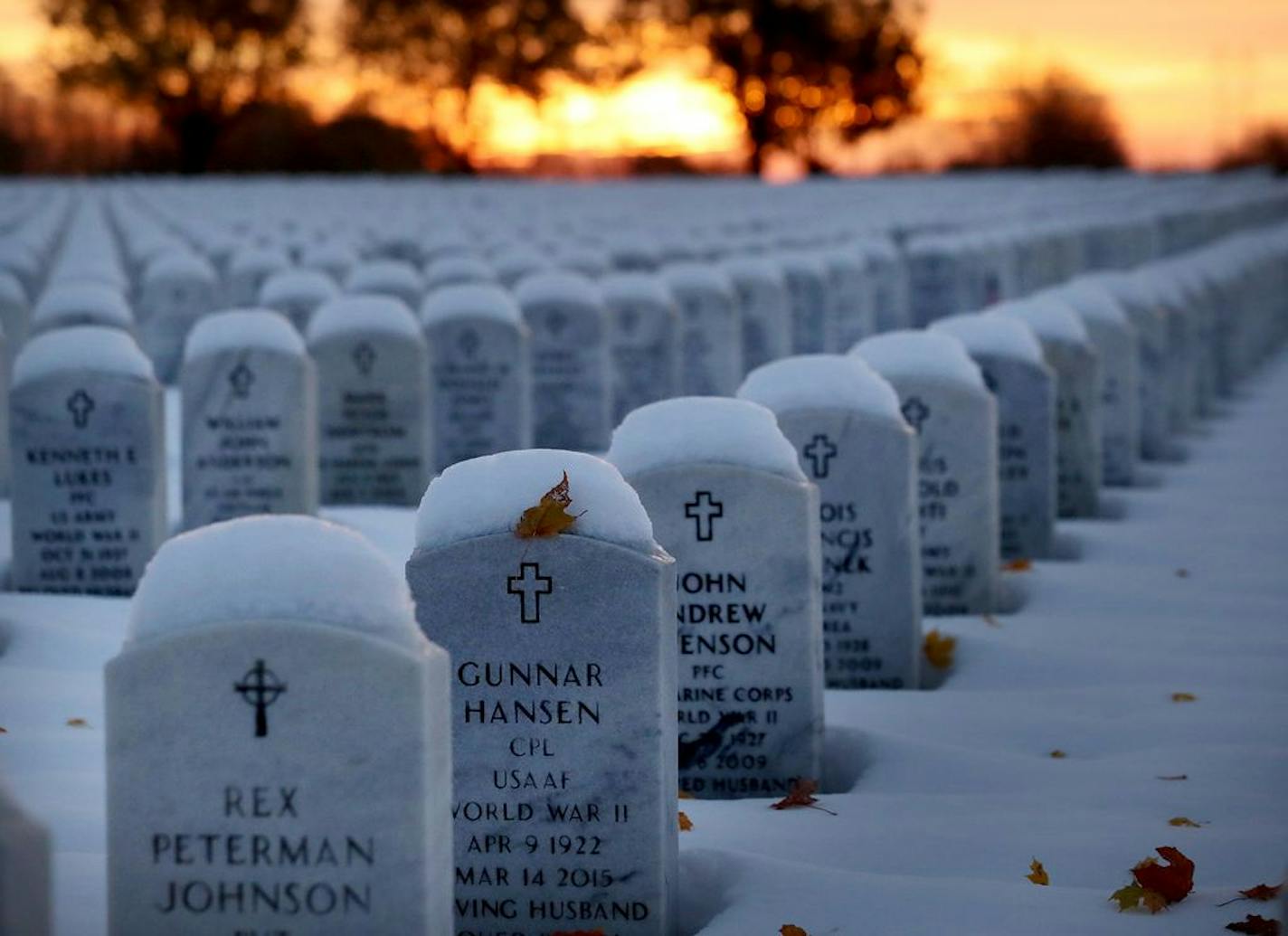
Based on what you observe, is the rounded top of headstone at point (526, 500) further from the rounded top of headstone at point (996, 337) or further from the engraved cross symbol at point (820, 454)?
the rounded top of headstone at point (996, 337)

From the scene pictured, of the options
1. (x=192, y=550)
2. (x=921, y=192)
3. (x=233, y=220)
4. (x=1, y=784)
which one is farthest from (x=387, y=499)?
(x=921, y=192)

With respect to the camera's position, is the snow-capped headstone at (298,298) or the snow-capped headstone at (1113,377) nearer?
the snow-capped headstone at (1113,377)

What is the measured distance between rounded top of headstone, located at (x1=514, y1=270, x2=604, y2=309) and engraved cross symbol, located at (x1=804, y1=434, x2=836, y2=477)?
219 inches

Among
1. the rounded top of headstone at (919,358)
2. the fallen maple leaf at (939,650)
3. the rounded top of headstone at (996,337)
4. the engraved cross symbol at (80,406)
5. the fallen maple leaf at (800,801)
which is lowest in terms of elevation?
the fallen maple leaf at (800,801)

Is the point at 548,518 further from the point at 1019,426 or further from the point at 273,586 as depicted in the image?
the point at 1019,426

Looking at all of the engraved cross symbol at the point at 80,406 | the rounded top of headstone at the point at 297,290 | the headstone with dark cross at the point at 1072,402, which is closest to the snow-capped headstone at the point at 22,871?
the engraved cross symbol at the point at 80,406

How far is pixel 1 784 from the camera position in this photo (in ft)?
9.55

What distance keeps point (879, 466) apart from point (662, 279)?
7202 millimetres

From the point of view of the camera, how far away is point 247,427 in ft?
27.8

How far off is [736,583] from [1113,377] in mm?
5265

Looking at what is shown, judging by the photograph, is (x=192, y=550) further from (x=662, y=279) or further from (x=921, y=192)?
(x=921, y=192)

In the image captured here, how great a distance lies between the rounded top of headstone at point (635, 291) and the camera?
40.1 ft

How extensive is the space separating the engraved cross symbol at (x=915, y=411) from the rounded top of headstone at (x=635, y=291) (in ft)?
17.2

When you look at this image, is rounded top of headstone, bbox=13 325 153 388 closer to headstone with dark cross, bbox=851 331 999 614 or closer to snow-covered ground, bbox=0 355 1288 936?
snow-covered ground, bbox=0 355 1288 936
